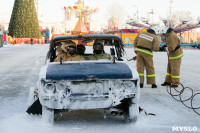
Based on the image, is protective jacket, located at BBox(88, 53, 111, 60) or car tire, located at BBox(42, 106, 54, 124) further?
protective jacket, located at BBox(88, 53, 111, 60)

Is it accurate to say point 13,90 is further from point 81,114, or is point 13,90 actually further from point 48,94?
point 48,94

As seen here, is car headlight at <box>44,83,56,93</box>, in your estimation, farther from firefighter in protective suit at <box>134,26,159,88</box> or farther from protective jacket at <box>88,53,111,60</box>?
firefighter in protective suit at <box>134,26,159,88</box>

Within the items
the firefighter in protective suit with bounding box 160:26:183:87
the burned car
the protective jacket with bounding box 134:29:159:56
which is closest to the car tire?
the burned car

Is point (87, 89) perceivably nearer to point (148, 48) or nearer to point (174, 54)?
point (148, 48)

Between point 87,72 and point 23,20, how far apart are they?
71.2m

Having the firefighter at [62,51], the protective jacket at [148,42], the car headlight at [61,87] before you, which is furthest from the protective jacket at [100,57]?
the protective jacket at [148,42]

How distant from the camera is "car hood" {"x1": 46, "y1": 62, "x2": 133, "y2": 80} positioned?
472cm

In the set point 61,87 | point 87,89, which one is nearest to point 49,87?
point 61,87

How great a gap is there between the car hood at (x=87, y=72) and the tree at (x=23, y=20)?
70.8m

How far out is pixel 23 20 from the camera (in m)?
73.4

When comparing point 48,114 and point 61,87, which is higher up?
point 61,87

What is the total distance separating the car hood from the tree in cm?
7084

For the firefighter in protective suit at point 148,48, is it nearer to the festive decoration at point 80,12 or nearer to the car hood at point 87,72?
the car hood at point 87,72

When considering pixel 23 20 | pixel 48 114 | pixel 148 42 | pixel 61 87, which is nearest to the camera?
pixel 61 87
